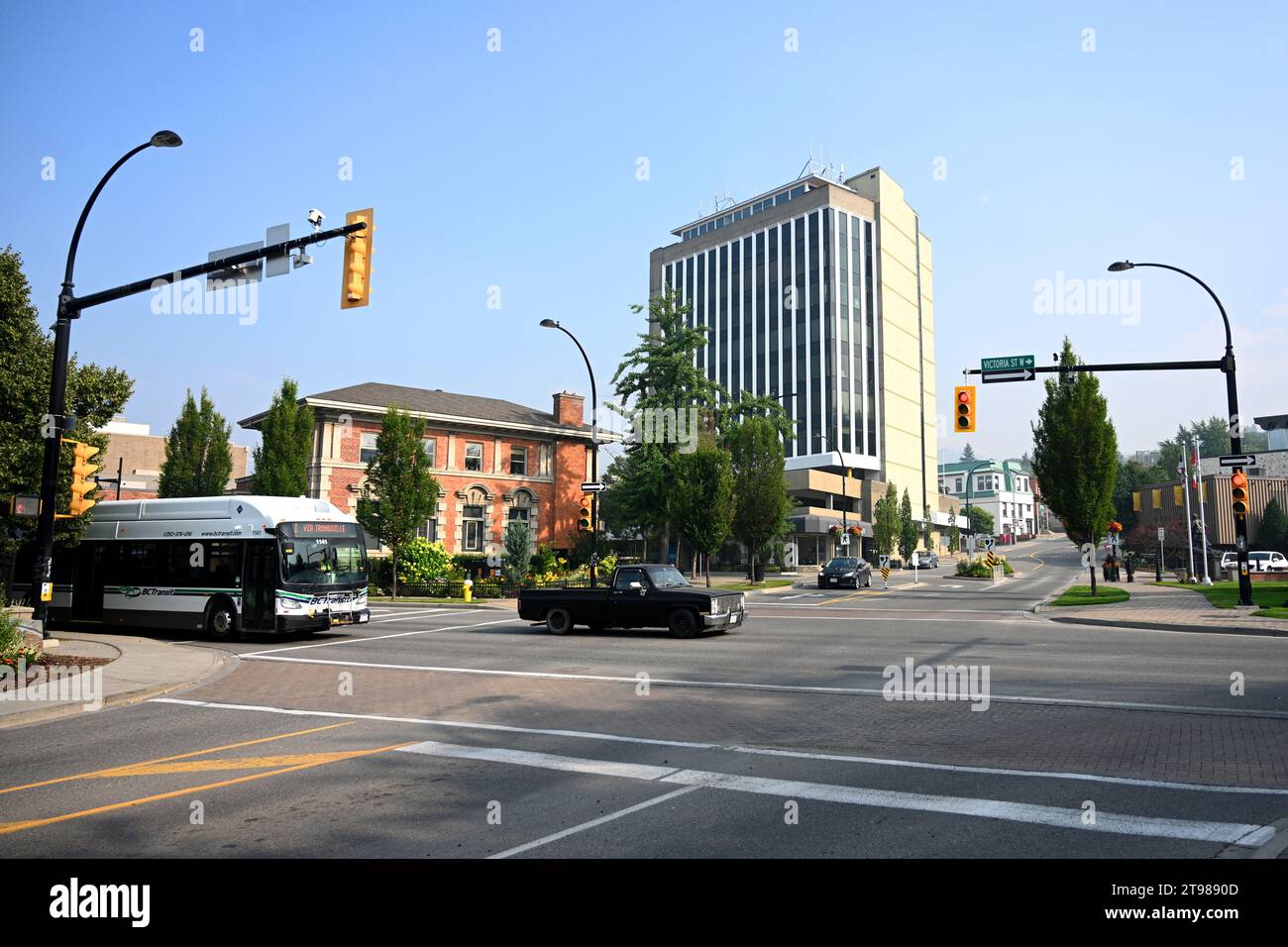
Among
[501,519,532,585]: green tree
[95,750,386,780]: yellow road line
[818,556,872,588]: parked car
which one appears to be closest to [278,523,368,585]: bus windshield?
[95,750,386,780]: yellow road line

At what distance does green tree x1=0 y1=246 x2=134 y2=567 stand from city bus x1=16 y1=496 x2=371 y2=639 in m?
1.89

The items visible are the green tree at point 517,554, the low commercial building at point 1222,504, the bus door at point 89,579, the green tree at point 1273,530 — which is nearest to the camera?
the bus door at point 89,579

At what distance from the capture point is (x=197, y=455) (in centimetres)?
5150

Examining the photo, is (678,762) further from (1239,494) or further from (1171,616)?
(1239,494)

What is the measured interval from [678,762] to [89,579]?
2081 cm

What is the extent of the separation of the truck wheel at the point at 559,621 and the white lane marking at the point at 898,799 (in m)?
12.5

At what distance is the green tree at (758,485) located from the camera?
41.0 meters

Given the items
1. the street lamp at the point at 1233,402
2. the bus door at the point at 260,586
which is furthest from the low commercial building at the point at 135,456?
the street lamp at the point at 1233,402

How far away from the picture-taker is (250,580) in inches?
776

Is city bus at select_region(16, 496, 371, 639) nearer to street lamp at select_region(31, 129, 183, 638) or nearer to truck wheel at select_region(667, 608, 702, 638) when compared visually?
street lamp at select_region(31, 129, 183, 638)

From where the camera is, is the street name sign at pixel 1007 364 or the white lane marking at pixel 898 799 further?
the street name sign at pixel 1007 364

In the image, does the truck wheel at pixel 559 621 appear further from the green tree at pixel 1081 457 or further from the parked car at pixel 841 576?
the parked car at pixel 841 576
